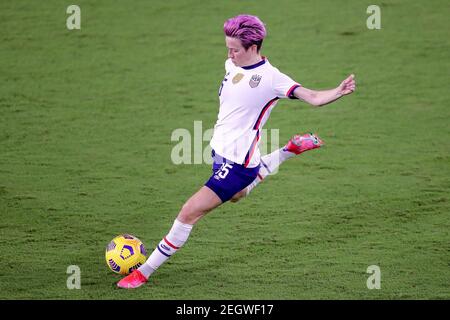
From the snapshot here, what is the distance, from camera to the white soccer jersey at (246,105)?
6719 millimetres

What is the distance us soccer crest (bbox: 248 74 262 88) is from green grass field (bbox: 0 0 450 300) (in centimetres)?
172

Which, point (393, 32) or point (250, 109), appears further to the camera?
point (393, 32)

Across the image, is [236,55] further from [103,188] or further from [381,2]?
[381,2]

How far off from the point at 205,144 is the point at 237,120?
12.7ft

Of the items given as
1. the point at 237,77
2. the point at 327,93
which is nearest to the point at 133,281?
the point at 237,77

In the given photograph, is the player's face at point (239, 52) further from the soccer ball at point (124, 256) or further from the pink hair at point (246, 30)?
the soccer ball at point (124, 256)

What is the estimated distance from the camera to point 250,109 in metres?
6.79

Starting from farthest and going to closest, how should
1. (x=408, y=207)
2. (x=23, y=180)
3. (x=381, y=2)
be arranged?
(x=381, y=2) → (x=23, y=180) → (x=408, y=207)

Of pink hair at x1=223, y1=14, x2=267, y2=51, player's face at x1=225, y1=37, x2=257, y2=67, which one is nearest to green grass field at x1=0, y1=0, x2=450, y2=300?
player's face at x1=225, y1=37, x2=257, y2=67

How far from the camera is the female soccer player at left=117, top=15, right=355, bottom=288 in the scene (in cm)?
669

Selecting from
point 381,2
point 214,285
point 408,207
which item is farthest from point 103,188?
point 381,2

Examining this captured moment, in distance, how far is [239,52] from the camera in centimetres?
673

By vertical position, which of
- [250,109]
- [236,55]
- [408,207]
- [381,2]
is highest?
[381,2]

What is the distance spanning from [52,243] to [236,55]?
8.66 ft
